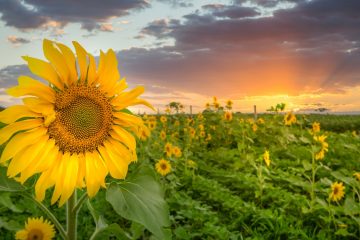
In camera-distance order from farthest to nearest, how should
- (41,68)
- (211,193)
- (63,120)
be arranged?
1. (211,193)
2. (63,120)
3. (41,68)

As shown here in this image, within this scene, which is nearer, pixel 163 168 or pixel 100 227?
→ pixel 100 227

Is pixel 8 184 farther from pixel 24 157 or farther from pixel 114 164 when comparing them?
pixel 114 164

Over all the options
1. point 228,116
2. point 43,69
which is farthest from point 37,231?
point 228,116

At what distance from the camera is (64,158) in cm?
177

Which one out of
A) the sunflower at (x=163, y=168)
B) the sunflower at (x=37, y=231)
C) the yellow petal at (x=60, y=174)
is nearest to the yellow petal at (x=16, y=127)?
the yellow petal at (x=60, y=174)

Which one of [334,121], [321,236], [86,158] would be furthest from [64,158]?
[334,121]

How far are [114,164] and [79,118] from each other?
217 mm

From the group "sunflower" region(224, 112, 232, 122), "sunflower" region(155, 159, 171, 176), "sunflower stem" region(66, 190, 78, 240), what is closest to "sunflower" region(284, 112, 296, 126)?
"sunflower" region(224, 112, 232, 122)

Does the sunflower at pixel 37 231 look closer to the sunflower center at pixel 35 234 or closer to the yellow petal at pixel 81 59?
the sunflower center at pixel 35 234

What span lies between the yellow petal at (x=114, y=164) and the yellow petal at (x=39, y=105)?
0.81ft

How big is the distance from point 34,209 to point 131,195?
8.48ft

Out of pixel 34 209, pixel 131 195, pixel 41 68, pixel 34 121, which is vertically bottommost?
pixel 34 209

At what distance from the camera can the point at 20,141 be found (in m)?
1.69

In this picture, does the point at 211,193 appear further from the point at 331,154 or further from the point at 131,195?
the point at 331,154
